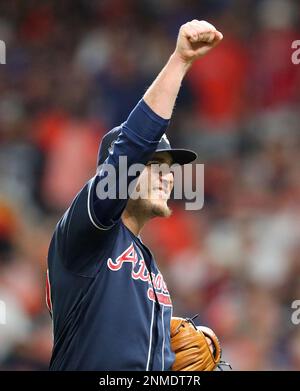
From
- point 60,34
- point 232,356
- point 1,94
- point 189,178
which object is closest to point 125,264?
point 232,356

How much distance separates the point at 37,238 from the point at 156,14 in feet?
7.21

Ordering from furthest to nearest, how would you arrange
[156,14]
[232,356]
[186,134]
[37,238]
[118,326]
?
[156,14], [186,134], [37,238], [232,356], [118,326]

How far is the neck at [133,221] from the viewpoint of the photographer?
2291 mm

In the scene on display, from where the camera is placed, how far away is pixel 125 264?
83.0 inches

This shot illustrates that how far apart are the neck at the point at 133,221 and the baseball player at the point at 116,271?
0.08 meters

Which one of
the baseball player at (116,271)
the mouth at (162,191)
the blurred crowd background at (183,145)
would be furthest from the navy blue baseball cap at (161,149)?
the blurred crowd background at (183,145)

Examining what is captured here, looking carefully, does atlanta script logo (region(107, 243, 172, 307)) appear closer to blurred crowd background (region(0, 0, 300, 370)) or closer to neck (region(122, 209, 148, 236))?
neck (region(122, 209, 148, 236))

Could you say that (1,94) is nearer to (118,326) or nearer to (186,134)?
(186,134)

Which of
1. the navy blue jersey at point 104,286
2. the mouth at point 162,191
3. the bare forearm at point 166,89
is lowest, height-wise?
the navy blue jersey at point 104,286

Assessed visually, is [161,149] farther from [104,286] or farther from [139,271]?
[104,286]

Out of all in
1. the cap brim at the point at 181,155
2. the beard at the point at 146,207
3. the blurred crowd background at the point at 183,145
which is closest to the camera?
the beard at the point at 146,207

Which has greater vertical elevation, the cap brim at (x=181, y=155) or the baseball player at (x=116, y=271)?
the cap brim at (x=181, y=155)

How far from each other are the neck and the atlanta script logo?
0.11 m

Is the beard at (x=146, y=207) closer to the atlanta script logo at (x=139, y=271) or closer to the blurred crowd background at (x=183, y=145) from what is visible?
the atlanta script logo at (x=139, y=271)
